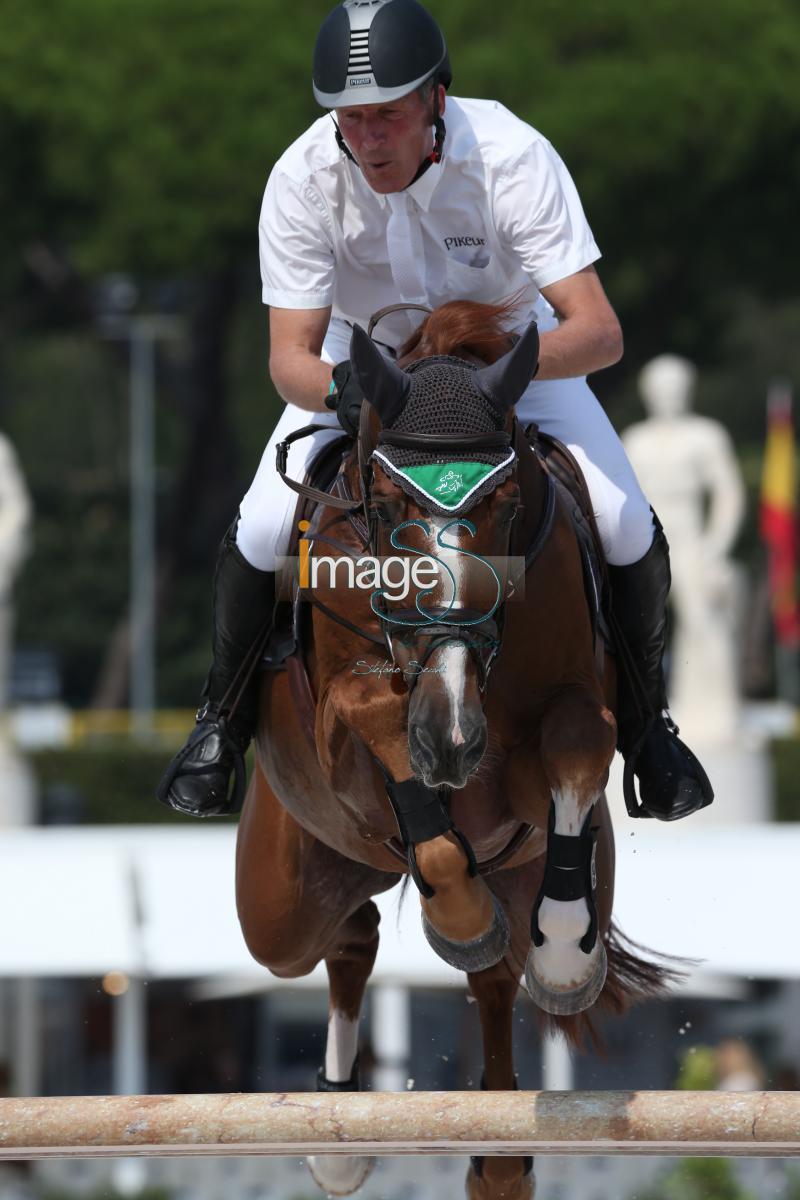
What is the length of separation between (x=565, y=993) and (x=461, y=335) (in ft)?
4.91

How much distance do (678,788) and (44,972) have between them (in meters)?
6.47

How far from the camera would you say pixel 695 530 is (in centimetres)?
1579

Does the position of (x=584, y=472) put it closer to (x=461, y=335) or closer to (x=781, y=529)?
(x=461, y=335)

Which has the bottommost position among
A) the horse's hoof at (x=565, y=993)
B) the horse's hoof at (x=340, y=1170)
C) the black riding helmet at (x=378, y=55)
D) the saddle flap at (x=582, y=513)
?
the horse's hoof at (x=340, y=1170)

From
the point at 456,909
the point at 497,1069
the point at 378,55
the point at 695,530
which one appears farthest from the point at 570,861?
the point at 695,530

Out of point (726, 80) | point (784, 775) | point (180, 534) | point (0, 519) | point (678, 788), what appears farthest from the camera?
point (180, 534)

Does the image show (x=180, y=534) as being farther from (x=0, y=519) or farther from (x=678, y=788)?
(x=678, y=788)

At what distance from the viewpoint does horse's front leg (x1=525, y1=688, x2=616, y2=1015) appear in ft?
14.4

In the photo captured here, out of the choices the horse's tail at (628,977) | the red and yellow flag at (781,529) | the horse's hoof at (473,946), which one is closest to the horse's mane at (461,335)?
the horse's hoof at (473,946)

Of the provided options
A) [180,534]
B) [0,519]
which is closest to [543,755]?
[0,519]

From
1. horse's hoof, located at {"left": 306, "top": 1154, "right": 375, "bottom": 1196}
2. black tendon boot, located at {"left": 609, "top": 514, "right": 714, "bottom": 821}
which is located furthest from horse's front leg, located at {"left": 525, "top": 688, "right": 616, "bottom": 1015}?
horse's hoof, located at {"left": 306, "top": 1154, "right": 375, "bottom": 1196}

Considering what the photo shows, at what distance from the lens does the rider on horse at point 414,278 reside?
15.3 ft

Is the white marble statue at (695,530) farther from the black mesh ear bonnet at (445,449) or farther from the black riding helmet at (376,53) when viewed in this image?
the black mesh ear bonnet at (445,449)

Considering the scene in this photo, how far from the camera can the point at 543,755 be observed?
14.5ft
